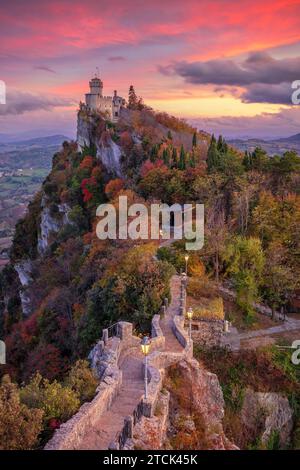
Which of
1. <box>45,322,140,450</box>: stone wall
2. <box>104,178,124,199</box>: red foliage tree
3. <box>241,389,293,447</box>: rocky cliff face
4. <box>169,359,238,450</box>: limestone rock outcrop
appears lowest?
<box>241,389,293,447</box>: rocky cliff face

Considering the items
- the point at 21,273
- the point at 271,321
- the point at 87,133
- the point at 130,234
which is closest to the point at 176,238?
the point at 130,234

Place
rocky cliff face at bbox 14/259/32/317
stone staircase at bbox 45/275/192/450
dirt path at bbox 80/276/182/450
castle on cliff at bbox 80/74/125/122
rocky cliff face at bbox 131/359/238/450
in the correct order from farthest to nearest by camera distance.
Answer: castle on cliff at bbox 80/74/125/122 → rocky cliff face at bbox 14/259/32/317 → rocky cliff face at bbox 131/359/238/450 → dirt path at bbox 80/276/182/450 → stone staircase at bbox 45/275/192/450

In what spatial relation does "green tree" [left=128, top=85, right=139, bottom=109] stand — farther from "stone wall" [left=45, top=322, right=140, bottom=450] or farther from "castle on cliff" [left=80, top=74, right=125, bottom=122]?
"stone wall" [left=45, top=322, right=140, bottom=450]

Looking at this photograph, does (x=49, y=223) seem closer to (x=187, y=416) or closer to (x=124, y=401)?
(x=187, y=416)

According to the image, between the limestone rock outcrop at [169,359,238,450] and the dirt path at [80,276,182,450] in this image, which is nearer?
the dirt path at [80,276,182,450]

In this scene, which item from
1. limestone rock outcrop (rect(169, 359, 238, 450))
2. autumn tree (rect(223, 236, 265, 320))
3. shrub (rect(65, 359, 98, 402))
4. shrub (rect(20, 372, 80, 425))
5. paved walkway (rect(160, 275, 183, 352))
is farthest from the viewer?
autumn tree (rect(223, 236, 265, 320))

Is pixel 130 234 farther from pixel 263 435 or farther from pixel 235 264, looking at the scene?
pixel 263 435

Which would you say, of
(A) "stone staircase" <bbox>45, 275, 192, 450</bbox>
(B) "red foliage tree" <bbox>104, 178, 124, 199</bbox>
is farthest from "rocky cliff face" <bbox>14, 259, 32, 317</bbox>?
(A) "stone staircase" <bbox>45, 275, 192, 450</bbox>
